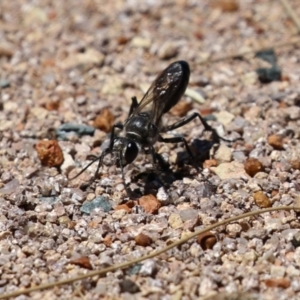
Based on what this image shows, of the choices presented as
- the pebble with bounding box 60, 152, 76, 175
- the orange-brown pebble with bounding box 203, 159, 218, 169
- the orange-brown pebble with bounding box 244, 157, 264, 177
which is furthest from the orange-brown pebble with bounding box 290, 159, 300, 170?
the pebble with bounding box 60, 152, 76, 175

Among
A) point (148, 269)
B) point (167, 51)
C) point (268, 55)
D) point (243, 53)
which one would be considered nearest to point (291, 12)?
point (268, 55)

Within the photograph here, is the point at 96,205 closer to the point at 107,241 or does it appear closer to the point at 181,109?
the point at 107,241

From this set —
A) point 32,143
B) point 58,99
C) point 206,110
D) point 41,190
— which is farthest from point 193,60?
point 41,190

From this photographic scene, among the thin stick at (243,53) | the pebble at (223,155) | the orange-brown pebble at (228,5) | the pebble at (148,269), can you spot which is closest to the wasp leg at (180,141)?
the pebble at (223,155)

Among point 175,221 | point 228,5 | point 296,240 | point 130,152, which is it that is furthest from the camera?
point 228,5

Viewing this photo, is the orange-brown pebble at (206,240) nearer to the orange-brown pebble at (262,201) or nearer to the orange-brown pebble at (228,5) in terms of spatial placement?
the orange-brown pebble at (262,201)

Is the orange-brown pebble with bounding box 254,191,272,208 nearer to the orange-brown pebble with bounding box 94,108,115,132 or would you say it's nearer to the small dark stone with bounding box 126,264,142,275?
the small dark stone with bounding box 126,264,142,275

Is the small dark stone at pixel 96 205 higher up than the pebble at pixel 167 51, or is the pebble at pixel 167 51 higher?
the small dark stone at pixel 96 205
